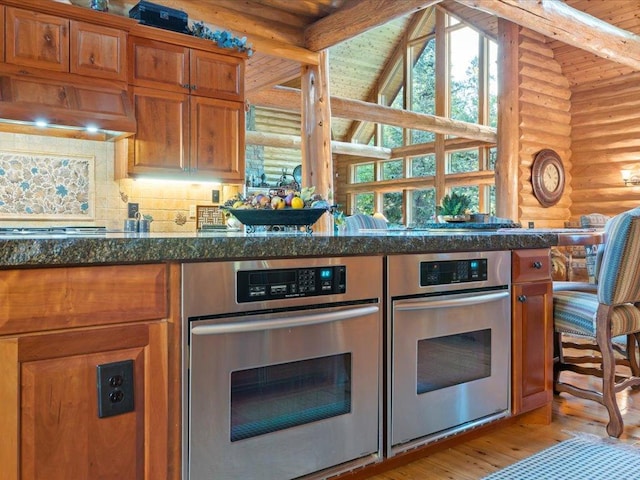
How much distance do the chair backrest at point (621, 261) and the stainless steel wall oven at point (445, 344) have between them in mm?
481

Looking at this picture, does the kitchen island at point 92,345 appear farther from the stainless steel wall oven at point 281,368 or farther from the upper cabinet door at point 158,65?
the upper cabinet door at point 158,65

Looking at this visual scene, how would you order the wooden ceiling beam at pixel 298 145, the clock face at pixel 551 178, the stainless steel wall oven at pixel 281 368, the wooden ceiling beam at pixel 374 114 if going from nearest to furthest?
1. the stainless steel wall oven at pixel 281 368
2. the wooden ceiling beam at pixel 374 114
3. the clock face at pixel 551 178
4. the wooden ceiling beam at pixel 298 145

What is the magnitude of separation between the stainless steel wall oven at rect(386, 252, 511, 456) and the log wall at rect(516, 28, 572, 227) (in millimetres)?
6175

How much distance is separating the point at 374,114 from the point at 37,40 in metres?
4.84

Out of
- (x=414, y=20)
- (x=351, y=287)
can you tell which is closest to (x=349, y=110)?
(x=414, y=20)

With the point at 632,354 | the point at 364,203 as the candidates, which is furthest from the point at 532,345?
the point at 364,203

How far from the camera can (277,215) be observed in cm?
212

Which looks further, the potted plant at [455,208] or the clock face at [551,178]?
the clock face at [551,178]

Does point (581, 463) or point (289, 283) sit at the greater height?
point (289, 283)

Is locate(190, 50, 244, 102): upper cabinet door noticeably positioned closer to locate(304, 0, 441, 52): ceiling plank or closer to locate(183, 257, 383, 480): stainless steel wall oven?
locate(304, 0, 441, 52): ceiling plank

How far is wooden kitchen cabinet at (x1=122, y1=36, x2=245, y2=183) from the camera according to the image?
157 inches

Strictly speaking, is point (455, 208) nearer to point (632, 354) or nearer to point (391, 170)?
point (632, 354)

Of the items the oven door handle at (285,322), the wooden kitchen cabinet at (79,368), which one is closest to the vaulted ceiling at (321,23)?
the oven door handle at (285,322)

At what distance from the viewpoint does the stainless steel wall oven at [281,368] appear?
1407mm
